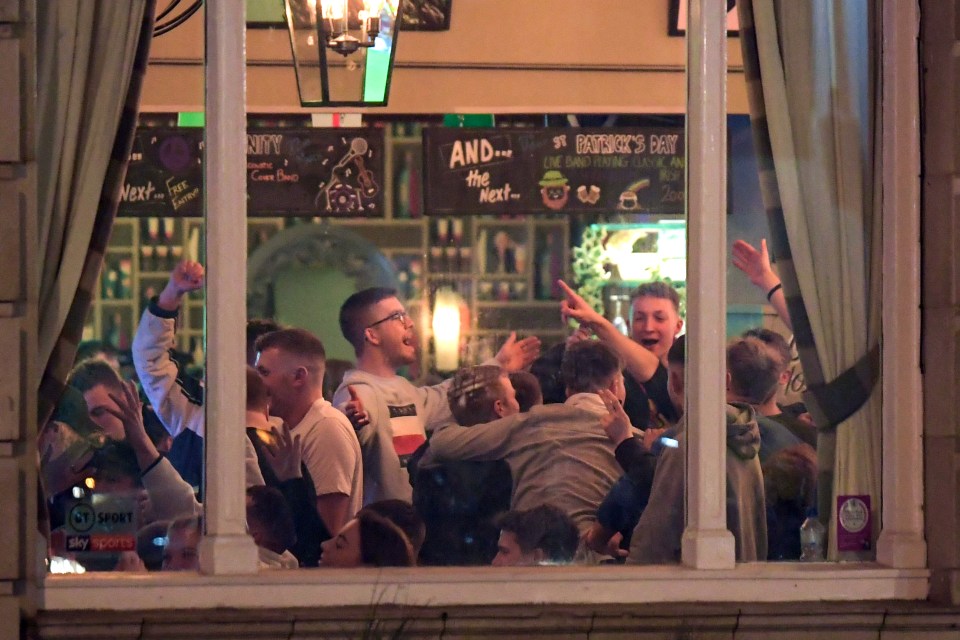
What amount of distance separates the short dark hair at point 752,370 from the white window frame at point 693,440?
0.53 meters

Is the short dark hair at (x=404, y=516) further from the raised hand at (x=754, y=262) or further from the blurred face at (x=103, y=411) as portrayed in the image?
the raised hand at (x=754, y=262)

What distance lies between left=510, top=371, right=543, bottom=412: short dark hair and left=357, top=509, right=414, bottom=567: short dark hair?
2.25 ft

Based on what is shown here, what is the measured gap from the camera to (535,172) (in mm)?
4586

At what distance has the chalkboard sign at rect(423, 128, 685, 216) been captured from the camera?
4570mm

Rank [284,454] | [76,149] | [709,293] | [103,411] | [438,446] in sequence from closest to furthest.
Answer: [76,149] < [709,293] < [103,411] < [284,454] < [438,446]

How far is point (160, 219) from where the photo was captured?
13.8 feet

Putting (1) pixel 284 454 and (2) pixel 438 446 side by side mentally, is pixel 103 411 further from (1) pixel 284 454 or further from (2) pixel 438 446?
(2) pixel 438 446

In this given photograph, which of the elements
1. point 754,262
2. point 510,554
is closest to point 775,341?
point 754,262

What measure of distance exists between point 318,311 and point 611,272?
1.08 metres

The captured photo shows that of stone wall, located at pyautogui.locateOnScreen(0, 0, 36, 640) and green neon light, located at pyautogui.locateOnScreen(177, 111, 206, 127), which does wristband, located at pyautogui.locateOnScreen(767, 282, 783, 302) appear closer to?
green neon light, located at pyautogui.locateOnScreen(177, 111, 206, 127)

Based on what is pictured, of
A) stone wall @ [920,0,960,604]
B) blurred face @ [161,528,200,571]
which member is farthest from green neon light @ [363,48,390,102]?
stone wall @ [920,0,960,604]

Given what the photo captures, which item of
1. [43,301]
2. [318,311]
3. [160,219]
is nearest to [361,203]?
[318,311]

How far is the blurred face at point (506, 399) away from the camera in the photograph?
457 cm

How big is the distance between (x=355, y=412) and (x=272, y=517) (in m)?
0.53
